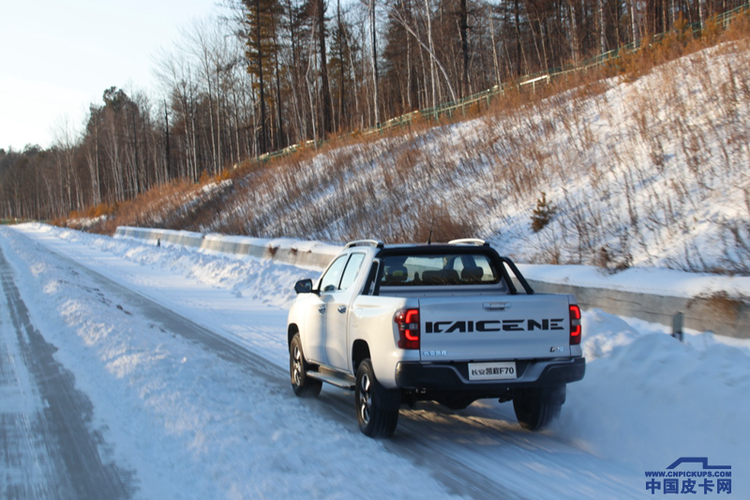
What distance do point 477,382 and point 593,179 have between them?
37.6ft

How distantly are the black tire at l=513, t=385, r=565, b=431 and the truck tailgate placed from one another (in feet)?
1.59

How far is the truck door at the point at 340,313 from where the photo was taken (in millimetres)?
6645

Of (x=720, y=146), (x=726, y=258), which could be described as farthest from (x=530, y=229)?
(x=726, y=258)

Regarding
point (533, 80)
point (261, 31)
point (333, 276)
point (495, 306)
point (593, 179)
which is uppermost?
point (261, 31)

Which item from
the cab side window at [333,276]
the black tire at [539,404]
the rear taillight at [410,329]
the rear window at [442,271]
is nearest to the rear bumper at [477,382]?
the rear taillight at [410,329]

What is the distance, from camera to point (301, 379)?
7.75 m

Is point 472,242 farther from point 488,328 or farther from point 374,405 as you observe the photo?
point 374,405

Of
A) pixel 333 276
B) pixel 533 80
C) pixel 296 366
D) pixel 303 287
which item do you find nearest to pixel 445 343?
pixel 303 287

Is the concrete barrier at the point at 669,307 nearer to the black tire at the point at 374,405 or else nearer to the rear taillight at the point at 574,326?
the rear taillight at the point at 574,326

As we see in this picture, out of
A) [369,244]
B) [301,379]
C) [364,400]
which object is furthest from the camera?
[301,379]

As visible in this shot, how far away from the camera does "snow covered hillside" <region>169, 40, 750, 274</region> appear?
1159 cm

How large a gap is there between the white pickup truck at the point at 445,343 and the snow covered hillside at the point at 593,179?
13.7ft

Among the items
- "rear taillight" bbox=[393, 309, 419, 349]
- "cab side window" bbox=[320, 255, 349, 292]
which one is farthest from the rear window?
"rear taillight" bbox=[393, 309, 419, 349]

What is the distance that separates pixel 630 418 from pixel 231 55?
208 ft
